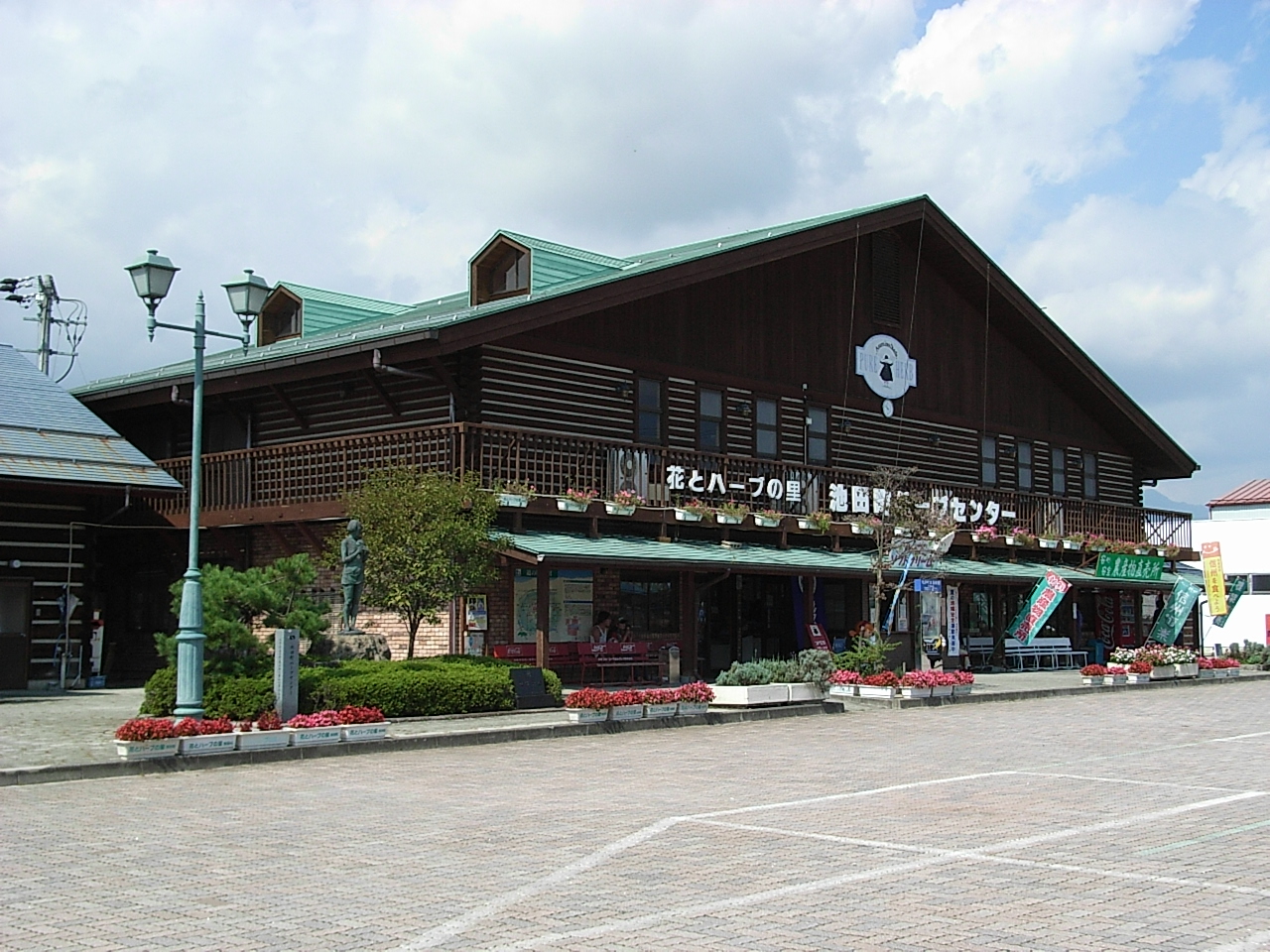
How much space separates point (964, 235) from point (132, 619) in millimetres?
20502

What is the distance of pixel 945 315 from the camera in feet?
117

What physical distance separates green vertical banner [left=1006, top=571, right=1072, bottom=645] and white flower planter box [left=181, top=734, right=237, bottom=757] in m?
20.2

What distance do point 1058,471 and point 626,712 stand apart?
2296 cm

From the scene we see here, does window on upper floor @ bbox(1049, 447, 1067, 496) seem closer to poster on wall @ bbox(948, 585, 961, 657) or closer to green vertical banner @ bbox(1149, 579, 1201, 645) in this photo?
green vertical banner @ bbox(1149, 579, 1201, 645)

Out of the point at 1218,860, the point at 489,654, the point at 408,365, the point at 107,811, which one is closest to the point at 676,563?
the point at 489,654

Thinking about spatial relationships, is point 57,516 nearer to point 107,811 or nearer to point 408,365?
point 408,365

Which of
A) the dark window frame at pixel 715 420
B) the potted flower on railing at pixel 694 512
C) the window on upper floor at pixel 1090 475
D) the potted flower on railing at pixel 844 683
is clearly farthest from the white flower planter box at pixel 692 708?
the window on upper floor at pixel 1090 475

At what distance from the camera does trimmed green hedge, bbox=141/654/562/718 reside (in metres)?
17.7

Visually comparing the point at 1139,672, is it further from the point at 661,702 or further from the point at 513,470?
the point at 513,470

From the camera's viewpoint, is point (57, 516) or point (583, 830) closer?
point (583, 830)

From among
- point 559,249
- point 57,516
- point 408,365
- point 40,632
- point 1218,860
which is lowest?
point 1218,860

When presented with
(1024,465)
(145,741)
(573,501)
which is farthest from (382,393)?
(1024,465)

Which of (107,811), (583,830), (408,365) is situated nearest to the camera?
(583,830)

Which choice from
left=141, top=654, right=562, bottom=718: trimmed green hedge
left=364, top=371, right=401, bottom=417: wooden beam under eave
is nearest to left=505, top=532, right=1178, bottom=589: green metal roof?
left=141, top=654, right=562, bottom=718: trimmed green hedge
